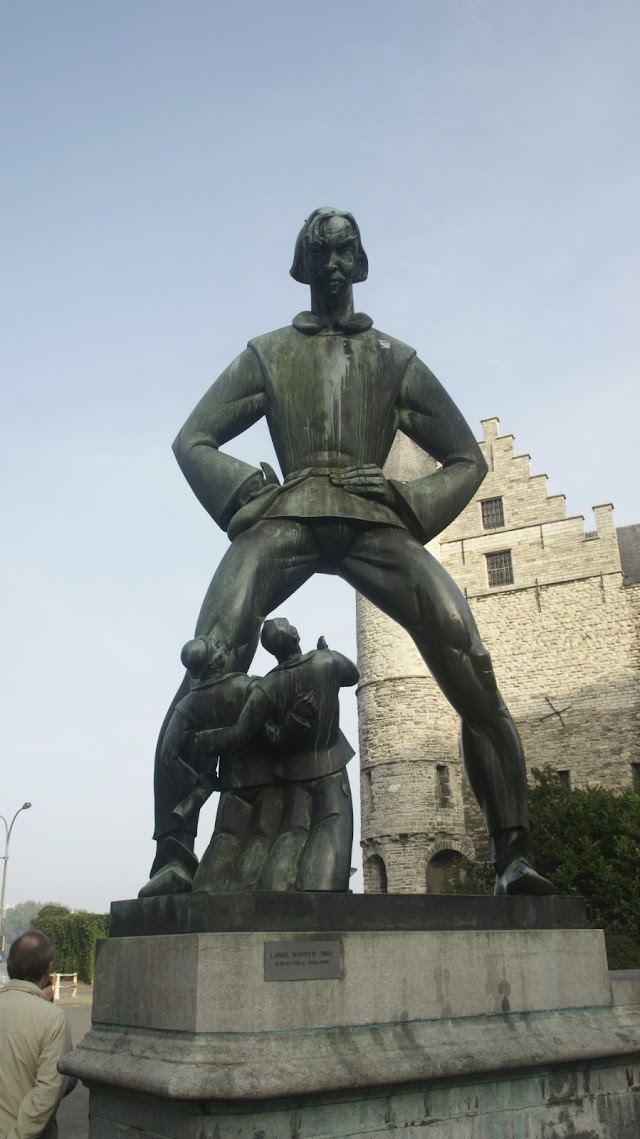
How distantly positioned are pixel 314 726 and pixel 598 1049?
1.29 meters

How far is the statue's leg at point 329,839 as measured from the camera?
2.99 m

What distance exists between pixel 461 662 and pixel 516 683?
30.2 metres

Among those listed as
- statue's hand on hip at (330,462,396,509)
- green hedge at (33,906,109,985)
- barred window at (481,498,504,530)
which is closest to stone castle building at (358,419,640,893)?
barred window at (481,498,504,530)

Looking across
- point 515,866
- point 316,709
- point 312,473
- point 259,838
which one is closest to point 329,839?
point 259,838

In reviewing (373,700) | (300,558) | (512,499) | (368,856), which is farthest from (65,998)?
(300,558)

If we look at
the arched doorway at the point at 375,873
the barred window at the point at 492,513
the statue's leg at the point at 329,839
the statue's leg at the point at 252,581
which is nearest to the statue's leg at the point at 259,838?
the statue's leg at the point at 329,839

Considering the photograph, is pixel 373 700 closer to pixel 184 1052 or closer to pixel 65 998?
pixel 65 998

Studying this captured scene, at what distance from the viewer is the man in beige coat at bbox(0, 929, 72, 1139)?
9.23 ft

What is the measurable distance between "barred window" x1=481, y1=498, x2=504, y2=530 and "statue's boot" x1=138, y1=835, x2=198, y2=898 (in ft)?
109

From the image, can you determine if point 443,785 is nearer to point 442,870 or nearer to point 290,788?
point 442,870

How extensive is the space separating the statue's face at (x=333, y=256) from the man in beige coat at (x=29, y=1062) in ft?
8.79

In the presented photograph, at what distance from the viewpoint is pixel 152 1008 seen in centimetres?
269

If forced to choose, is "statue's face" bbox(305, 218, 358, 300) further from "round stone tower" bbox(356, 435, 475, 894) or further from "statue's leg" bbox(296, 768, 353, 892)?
"round stone tower" bbox(356, 435, 475, 894)

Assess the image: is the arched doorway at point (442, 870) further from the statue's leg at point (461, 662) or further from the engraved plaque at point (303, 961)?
the engraved plaque at point (303, 961)
